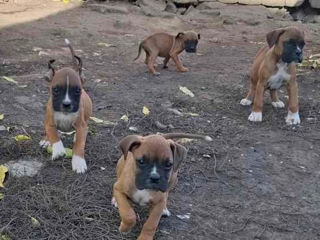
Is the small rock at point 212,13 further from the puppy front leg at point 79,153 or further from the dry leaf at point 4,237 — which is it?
the dry leaf at point 4,237

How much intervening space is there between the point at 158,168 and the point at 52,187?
1449 mm

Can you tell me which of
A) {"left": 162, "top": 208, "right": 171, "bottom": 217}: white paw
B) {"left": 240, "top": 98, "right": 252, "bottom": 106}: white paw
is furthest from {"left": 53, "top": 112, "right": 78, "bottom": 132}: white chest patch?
{"left": 240, "top": 98, "right": 252, "bottom": 106}: white paw

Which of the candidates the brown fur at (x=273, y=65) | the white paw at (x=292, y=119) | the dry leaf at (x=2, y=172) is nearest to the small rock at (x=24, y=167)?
the dry leaf at (x=2, y=172)

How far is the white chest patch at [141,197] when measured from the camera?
4.66 meters

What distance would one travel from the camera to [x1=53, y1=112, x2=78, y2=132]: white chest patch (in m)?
5.86

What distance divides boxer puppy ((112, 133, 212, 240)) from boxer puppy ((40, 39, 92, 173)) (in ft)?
3.40

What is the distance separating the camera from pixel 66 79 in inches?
222

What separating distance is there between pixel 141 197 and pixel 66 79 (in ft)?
5.06

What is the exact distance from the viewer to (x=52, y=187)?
5.40 m

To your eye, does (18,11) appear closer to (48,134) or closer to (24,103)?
(24,103)

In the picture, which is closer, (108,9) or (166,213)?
(166,213)

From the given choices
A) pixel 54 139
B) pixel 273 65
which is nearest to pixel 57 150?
pixel 54 139

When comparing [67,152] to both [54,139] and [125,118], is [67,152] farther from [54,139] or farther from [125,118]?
[125,118]

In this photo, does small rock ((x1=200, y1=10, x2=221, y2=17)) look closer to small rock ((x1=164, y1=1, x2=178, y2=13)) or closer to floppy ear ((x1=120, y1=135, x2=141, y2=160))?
small rock ((x1=164, y1=1, x2=178, y2=13))
